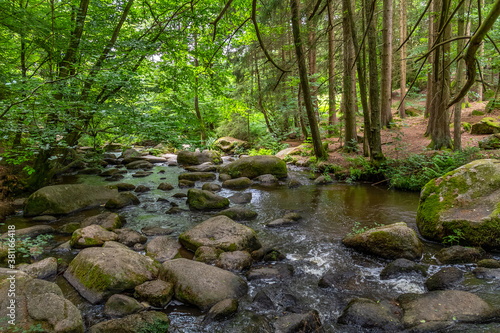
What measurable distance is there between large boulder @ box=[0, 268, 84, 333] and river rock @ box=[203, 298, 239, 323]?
142 cm

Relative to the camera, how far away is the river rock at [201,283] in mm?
3748

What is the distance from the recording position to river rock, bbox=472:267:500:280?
3.84 metres

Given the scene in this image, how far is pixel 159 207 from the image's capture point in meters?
7.98

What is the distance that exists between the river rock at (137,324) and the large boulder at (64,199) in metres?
5.38

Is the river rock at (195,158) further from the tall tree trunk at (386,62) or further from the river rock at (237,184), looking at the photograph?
the tall tree trunk at (386,62)

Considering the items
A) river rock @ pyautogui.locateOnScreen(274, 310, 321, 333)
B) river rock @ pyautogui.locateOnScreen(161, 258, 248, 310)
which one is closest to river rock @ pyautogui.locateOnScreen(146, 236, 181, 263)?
river rock @ pyautogui.locateOnScreen(161, 258, 248, 310)

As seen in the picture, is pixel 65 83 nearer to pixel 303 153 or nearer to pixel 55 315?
pixel 55 315

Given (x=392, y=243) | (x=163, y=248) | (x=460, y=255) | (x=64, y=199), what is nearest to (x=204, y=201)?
(x=163, y=248)

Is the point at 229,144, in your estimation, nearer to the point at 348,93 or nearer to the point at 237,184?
the point at 237,184

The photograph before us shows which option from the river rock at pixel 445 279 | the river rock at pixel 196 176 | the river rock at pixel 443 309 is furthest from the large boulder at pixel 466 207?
the river rock at pixel 196 176

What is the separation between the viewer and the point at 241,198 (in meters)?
8.54

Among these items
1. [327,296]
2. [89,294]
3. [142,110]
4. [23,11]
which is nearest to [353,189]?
[327,296]

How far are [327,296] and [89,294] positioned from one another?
3294mm

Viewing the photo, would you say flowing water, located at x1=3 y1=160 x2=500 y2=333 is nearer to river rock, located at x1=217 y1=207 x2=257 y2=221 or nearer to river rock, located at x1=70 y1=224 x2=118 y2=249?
river rock, located at x1=217 y1=207 x2=257 y2=221
